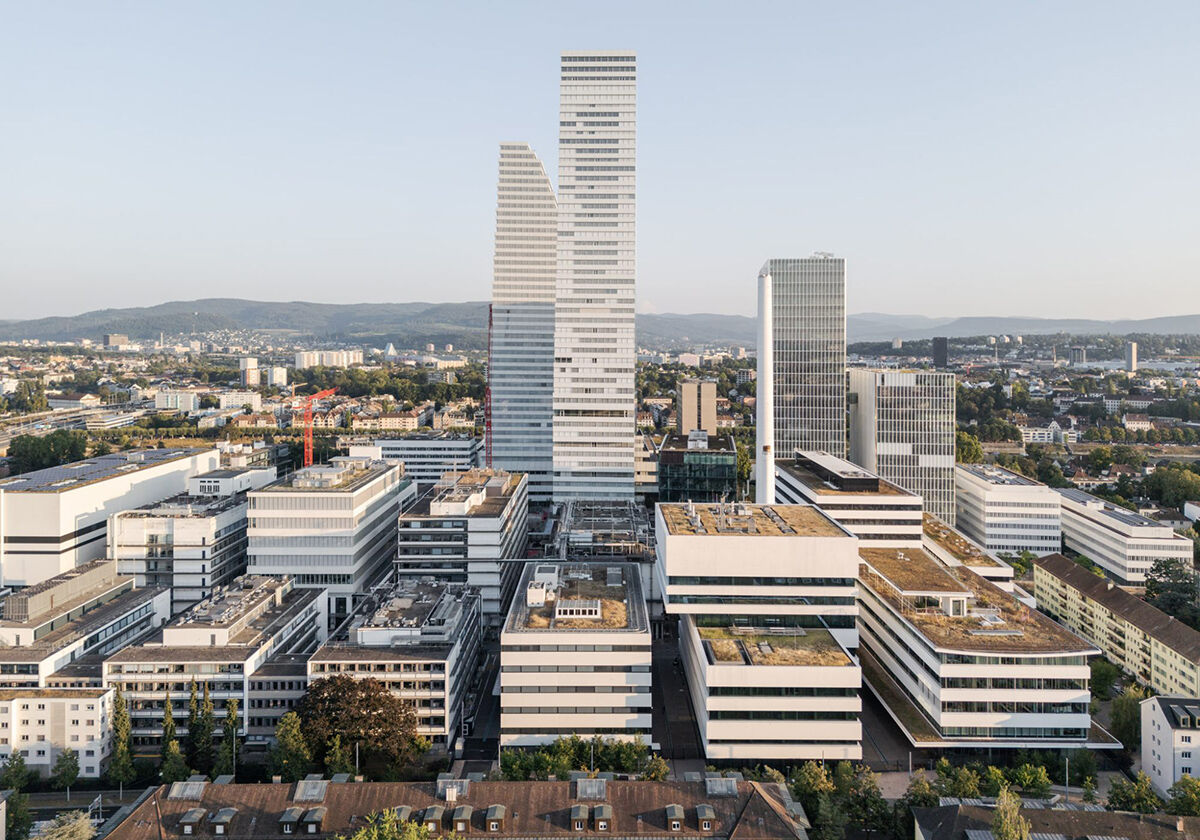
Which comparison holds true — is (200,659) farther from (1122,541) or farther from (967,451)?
(967,451)

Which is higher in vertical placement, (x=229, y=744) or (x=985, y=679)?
(x=985, y=679)

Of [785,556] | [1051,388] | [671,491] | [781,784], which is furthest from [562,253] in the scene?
[1051,388]

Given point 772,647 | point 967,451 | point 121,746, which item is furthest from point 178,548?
point 967,451

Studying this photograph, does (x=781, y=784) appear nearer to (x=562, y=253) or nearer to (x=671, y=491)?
(x=671, y=491)

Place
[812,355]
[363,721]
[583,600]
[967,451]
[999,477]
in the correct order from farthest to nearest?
[967,451]
[812,355]
[999,477]
[583,600]
[363,721]

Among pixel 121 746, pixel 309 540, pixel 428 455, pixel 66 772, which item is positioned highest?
pixel 428 455

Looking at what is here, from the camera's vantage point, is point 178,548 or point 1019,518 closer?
point 178,548

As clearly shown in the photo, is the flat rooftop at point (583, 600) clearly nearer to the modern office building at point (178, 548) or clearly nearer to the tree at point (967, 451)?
the modern office building at point (178, 548)
